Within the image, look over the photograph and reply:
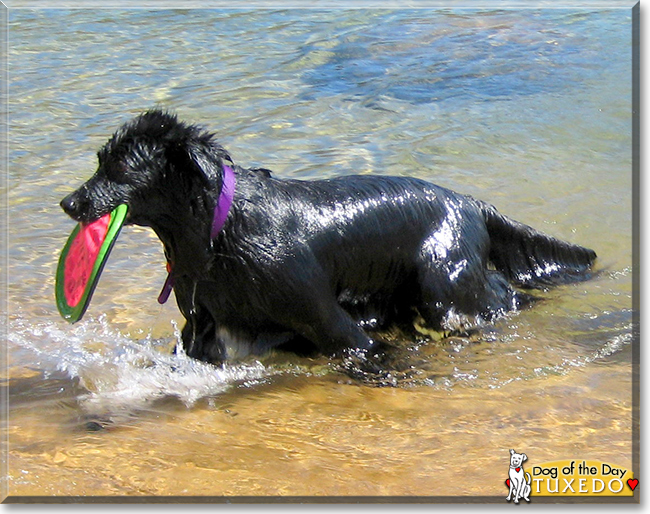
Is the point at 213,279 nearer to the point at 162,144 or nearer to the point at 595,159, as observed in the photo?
the point at 162,144

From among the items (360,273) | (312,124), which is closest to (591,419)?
(360,273)

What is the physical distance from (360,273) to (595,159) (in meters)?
3.93

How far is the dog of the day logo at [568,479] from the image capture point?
3.63m

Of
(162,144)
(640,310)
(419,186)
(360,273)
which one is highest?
(162,144)

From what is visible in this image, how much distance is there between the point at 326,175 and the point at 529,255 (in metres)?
2.34

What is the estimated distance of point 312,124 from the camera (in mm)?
8844

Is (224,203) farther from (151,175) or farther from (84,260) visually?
(84,260)

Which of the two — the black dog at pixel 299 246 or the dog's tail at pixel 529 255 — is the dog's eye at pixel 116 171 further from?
the dog's tail at pixel 529 255

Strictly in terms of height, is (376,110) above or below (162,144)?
below

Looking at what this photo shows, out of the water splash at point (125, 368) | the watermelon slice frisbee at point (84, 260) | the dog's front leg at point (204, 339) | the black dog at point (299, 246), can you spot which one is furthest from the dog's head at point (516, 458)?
the watermelon slice frisbee at point (84, 260)

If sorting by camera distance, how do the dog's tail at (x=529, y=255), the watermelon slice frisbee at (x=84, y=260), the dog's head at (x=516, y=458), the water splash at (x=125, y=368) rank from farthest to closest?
1. the dog's tail at (x=529, y=255)
2. the water splash at (x=125, y=368)
3. the watermelon slice frisbee at (x=84, y=260)
4. the dog's head at (x=516, y=458)

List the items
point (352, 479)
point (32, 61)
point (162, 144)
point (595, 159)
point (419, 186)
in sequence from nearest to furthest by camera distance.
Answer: point (352, 479)
point (162, 144)
point (419, 186)
point (595, 159)
point (32, 61)

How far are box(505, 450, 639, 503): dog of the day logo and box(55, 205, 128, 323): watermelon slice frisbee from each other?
199cm

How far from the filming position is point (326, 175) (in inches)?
300
